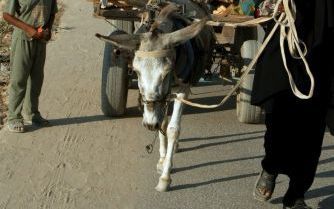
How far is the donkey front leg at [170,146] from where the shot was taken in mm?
6438

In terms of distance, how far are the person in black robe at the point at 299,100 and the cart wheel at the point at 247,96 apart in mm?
2615

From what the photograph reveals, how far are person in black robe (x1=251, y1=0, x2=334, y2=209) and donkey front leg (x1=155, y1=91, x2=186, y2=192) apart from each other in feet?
3.29

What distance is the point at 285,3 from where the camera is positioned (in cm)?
530

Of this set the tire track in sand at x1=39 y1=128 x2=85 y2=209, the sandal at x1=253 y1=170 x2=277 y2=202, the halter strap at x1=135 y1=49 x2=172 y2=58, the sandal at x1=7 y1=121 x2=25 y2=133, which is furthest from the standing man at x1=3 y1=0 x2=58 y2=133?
Answer: the sandal at x1=253 y1=170 x2=277 y2=202

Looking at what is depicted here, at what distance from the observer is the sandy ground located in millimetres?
6230

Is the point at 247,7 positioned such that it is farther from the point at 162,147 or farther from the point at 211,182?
the point at 211,182

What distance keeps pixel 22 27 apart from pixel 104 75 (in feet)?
4.68

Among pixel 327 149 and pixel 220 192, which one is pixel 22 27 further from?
pixel 327 149

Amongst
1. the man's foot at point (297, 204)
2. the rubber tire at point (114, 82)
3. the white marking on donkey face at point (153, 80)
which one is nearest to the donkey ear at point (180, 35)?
the white marking on donkey face at point (153, 80)

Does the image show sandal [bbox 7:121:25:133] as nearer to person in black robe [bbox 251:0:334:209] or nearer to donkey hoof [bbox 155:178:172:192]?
donkey hoof [bbox 155:178:172:192]

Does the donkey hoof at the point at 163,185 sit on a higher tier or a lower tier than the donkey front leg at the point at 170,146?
lower

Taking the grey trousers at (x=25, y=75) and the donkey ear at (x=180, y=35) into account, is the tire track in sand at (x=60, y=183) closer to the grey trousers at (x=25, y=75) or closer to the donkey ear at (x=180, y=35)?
the grey trousers at (x=25, y=75)

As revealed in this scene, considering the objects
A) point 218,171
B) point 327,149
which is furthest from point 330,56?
point 327,149

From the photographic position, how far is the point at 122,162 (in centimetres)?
717
